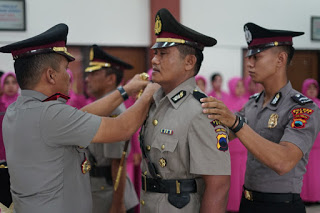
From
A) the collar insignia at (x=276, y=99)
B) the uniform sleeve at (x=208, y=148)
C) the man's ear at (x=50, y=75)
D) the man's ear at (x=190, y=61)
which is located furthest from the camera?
the collar insignia at (x=276, y=99)

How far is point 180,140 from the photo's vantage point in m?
1.69

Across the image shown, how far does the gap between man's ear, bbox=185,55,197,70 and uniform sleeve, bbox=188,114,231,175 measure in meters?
0.29

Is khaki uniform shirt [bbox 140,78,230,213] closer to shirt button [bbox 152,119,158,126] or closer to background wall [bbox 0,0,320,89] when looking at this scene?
shirt button [bbox 152,119,158,126]

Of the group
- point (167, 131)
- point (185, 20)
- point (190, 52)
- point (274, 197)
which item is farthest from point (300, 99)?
point (185, 20)

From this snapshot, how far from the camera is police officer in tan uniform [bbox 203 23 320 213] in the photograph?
175 centimetres

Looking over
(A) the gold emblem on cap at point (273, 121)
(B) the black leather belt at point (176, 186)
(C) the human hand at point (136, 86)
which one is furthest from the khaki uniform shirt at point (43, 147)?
(A) the gold emblem on cap at point (273, 121)

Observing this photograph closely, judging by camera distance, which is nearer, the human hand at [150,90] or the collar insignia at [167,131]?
the collar insignia at [167,131]

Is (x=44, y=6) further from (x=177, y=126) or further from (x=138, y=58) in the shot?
(x=177, y=126)

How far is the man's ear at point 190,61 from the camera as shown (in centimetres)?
182

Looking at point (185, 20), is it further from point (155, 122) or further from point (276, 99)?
point (155, 122)

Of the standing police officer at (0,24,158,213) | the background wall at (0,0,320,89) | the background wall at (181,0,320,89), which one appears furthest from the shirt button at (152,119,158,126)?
the background wall at (181,0,320,89)

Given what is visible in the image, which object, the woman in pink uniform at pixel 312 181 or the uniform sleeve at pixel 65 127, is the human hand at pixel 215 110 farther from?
the woman in pink uniform at pixel 312 181

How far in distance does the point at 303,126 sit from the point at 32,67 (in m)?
1.31

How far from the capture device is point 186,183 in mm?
1686
